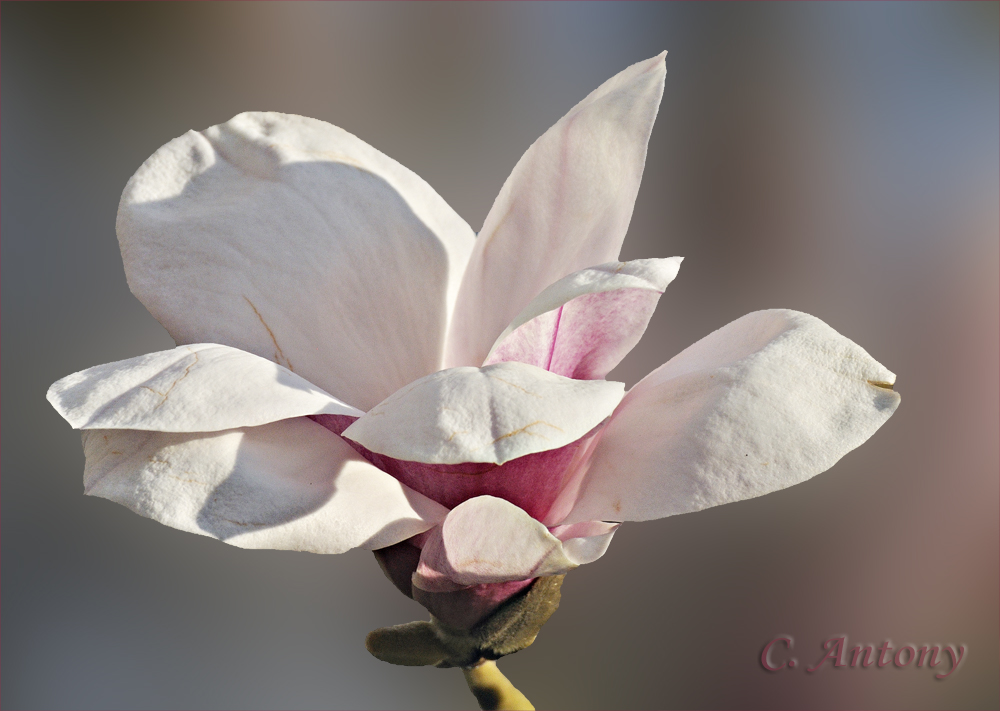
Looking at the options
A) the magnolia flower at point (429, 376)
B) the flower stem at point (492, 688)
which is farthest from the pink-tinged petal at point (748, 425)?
the flower stem at point (492, 688)

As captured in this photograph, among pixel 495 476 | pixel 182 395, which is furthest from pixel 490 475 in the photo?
pixel 182 395

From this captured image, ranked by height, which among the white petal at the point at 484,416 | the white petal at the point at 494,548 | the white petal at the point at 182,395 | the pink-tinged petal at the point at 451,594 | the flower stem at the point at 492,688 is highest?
the white petal at the point at 484,416

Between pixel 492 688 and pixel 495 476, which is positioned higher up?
pixel 495 476

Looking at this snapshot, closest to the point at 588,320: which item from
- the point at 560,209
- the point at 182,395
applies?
the point at 560,209

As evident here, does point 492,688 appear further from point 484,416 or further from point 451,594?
point 484,416

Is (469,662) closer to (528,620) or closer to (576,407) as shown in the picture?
(528,620)

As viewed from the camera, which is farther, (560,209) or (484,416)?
(560,209)

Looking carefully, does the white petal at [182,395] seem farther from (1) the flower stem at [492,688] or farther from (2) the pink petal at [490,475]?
(1) the flower stem at [492,688]
